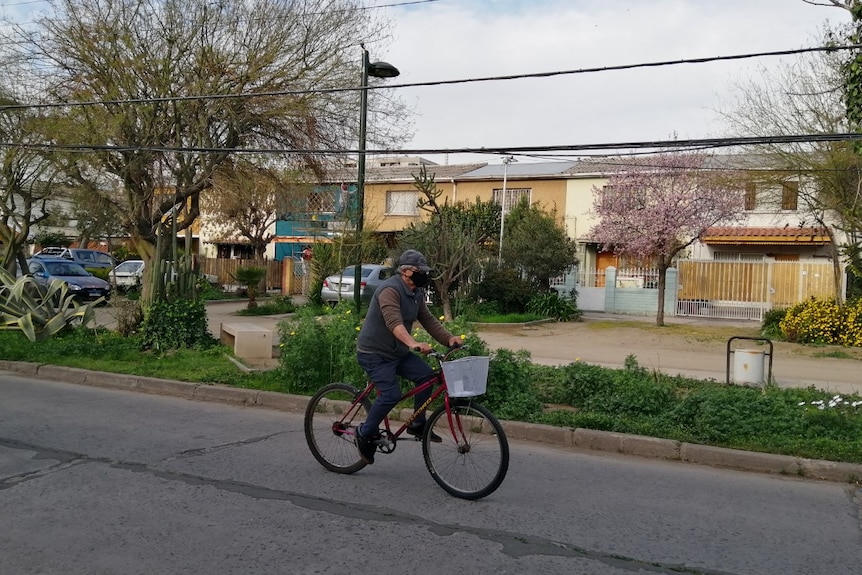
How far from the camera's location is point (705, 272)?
1043 inches

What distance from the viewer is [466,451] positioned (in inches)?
225

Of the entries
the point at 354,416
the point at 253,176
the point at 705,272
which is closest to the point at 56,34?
the point at 253,176

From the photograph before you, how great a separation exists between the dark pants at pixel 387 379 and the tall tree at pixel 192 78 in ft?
32.0

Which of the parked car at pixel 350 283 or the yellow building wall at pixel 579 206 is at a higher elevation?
the yellow building wall at pixel 579 206

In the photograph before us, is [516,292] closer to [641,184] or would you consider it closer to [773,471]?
[641,184]

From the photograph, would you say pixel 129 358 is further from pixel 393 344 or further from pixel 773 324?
pixel 773 324

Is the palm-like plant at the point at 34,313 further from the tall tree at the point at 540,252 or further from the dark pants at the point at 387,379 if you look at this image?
the tall tree at the point at 540,252

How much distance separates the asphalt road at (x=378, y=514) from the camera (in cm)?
453

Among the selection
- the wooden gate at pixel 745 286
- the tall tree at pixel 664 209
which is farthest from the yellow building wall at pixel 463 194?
the tall tree at pixel 664 209

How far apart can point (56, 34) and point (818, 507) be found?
16.0 metres

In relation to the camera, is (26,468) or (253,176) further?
(253,176)

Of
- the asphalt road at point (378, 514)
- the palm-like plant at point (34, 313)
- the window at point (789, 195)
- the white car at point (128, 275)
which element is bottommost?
the asphalt road at point (378, 514)

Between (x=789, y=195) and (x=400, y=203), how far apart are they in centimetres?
1993

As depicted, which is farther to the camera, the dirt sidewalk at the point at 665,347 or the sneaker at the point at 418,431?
the dirt sidewalk at the point at 665,347
